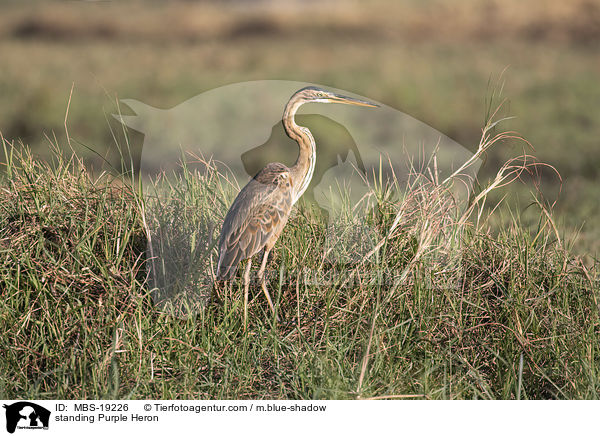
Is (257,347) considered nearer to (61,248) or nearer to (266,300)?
(266,300)

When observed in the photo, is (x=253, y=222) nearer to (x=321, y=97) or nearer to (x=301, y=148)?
(x=301, y=148)

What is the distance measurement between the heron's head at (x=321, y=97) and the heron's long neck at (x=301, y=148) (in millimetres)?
22

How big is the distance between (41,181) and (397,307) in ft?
4.66

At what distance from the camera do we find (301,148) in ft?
6.55

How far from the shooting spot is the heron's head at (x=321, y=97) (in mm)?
1946

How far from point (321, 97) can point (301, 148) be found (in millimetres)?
169

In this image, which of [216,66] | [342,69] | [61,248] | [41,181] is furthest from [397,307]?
[342,69]

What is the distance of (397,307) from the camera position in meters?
2.19

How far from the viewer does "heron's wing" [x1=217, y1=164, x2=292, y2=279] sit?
202cm
